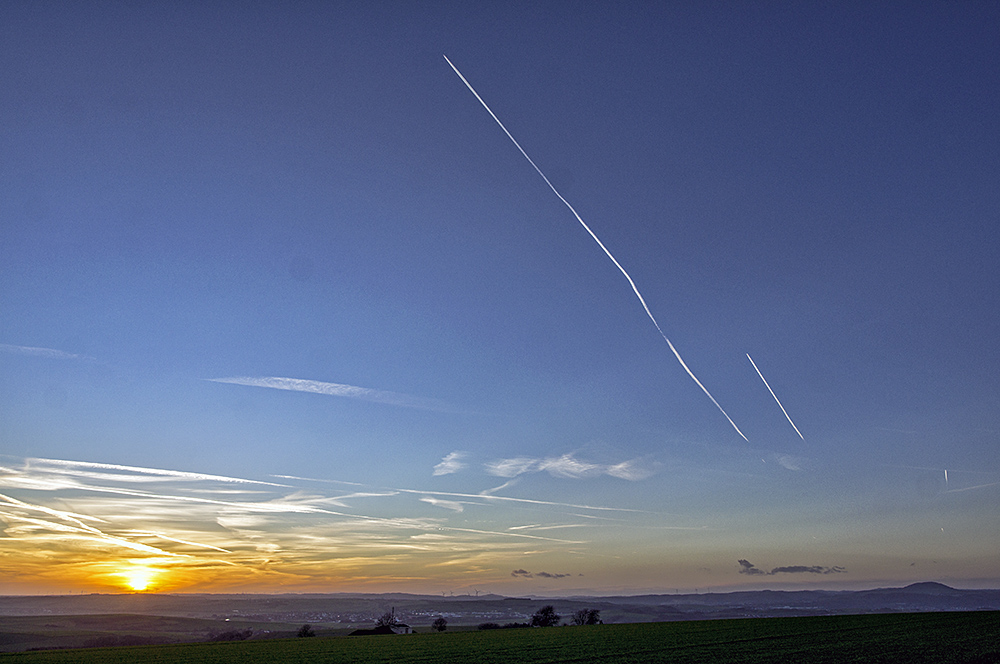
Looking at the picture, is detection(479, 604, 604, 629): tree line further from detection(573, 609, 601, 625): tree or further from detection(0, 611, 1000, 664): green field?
detection(0, 611, 1000, 664): green field

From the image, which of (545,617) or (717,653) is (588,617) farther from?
(717,653)

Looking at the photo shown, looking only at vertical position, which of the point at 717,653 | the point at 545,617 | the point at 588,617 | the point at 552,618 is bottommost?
the point at 552,618

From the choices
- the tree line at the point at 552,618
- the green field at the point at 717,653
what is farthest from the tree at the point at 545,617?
the green field at the point at 717,653

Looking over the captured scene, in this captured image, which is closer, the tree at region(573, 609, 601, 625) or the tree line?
the tree at region(573, 609, 601, 625)

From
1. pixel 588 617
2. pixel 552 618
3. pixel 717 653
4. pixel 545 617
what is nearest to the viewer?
pixel 717 653

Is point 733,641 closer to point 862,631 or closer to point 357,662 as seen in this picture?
point 862,631

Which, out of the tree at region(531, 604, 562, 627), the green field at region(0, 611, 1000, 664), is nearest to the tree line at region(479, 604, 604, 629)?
the tree at region(531, 604, 562, 627)

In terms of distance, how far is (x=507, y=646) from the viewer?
7844 centimetres

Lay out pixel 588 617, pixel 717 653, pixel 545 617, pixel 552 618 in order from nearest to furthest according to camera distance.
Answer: pixel 717 653 < pixel 588 617 < pixel 545 617 < pixel 552 618

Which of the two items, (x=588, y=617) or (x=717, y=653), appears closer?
(x=717, y=653)

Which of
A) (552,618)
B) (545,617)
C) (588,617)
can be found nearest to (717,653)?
(588,617)

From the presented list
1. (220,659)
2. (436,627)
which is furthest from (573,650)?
(436,627)

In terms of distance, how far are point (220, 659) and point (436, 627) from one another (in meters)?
134

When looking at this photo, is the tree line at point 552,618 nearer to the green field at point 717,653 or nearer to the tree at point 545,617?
the tree at point 545,617
